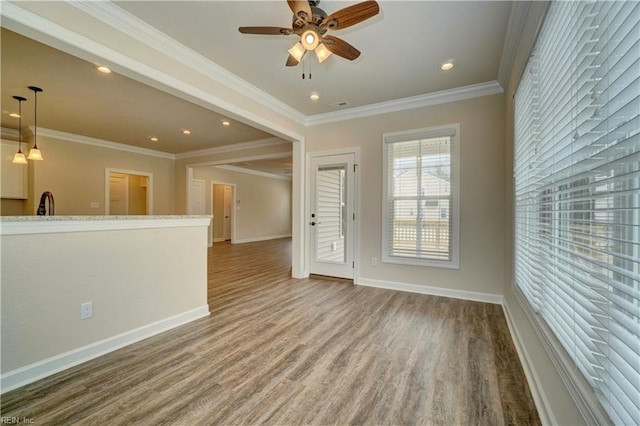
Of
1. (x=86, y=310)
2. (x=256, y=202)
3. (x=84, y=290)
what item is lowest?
(x=86, y=310)

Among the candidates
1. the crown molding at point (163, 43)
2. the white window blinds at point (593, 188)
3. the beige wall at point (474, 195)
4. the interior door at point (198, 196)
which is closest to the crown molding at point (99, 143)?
the interior door at point (198, 196)

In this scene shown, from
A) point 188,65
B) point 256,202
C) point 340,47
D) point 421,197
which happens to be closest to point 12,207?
point 188,65

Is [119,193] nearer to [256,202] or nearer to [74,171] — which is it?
[74,171]

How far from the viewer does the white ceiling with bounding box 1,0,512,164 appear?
2213 millimetres

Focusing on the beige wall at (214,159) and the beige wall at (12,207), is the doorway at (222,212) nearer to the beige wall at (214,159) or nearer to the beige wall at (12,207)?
the beige wall at (214,159)

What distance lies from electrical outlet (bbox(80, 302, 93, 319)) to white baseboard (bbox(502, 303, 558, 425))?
3108 mm

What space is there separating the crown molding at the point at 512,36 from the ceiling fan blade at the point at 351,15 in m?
1.13

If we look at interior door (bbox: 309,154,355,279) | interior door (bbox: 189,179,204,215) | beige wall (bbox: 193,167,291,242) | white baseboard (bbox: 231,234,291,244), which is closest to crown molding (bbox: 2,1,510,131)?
interior door (bbox: 309,154,355,279)

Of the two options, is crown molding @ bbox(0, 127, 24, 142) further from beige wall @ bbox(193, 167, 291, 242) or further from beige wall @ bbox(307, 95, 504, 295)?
beige wall @ bbox(307, 95, 504, 295)

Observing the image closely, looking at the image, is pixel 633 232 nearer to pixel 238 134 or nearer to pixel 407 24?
pixel 407 24

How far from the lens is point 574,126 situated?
1199mm

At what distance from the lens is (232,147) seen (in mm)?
6641

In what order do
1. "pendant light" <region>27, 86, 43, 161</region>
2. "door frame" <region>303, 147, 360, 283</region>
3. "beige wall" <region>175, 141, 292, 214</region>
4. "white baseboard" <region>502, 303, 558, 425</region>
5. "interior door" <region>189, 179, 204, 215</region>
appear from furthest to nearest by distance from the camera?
"interior door" <region>189, 179, 204, 215</region> < "beige wall" <region>175, 141, 292, 214</region> < "door frame" <region>303, 147, 360, 283</region> < "pendant light" <region>27, 86, 43, 161</region> < "white baseboard" <region>502, 303, 558, 425</region>

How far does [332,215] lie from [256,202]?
21.7 ft
